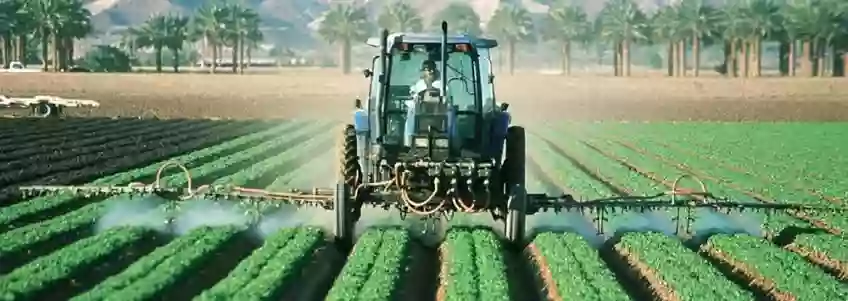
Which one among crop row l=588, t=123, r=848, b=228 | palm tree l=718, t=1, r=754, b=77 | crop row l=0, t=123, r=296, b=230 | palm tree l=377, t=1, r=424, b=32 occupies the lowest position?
crop row l=588, t=123, r=848, b=228

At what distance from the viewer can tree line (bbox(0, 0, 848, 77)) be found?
8688 centimetres

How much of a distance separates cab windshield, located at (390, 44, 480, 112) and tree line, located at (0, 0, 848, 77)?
195 feet

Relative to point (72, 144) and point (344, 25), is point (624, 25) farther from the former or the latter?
point (72, 144)

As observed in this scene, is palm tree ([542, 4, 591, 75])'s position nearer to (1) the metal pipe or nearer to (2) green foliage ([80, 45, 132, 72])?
(2) green foliage ([80, 45, 132, 72])

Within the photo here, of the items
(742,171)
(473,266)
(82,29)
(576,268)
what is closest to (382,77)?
(473,266)

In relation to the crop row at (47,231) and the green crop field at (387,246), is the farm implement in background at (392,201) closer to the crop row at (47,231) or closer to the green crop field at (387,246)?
the green crop field at (387,246)

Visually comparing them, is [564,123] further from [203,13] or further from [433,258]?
[203,13]

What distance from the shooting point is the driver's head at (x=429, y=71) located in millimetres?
15758

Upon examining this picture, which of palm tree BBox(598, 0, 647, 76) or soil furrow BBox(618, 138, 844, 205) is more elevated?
palm tree BBox(598, 0, 647, 76)

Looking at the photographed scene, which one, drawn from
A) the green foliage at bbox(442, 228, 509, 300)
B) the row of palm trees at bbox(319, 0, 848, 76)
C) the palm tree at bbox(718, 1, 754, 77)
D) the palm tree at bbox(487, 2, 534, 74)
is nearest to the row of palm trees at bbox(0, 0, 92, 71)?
the row of palm trees at bbox(319, 0, 848, 76)

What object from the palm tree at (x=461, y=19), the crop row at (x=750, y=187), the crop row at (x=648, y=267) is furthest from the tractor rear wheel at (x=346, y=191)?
the palm tree at (x=461, y=19)

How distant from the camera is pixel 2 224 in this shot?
17094 millimetres

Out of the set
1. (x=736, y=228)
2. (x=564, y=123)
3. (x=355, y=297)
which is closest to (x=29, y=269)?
(x=355, y=297)

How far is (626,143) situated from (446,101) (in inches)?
904
